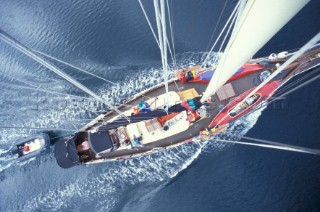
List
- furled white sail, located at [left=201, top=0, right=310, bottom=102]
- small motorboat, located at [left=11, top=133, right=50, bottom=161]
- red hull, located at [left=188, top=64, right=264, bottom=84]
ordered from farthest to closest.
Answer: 1. small motorboat, located at [left=11, top=133, right=50, bottom=161]
2. red hull, located at [left=188, top=64, right=264, bottom=84]
3. furled white sail, located at [left=201, top=0, right=310, bottom=102]

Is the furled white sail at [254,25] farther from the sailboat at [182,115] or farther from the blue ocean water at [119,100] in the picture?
the blue ocean water at [119,100]

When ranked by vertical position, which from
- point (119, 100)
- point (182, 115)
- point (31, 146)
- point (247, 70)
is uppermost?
point (119, 100)

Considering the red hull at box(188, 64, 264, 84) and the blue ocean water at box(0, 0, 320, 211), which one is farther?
the red hull at box(188, 64, 264, 84)

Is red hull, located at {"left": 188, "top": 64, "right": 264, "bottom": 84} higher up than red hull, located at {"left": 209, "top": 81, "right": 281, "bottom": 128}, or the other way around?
red hull, located at {"left": 188, "top": 64, "right": 264, "bottom": 84}

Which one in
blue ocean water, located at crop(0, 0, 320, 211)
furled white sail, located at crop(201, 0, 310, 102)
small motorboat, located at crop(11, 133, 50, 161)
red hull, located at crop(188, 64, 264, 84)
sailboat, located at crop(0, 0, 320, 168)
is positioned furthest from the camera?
small motorboat, located at crop(11, 133, 50, 161)

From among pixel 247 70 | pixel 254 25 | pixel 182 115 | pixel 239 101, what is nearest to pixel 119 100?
pixel 182 115

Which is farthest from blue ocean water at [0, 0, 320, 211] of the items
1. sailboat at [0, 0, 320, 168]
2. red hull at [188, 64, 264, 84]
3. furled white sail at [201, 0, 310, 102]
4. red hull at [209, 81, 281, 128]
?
furled white sail at [201, 0, 310, 102]

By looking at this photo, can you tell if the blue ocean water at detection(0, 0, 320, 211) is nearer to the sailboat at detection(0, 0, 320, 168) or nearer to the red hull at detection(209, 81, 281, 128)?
the sailboat at detection(0, 0, 320, 168)

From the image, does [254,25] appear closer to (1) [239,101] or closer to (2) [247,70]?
(1) [239,101]
